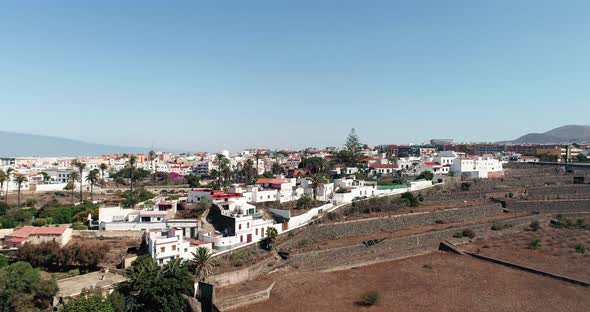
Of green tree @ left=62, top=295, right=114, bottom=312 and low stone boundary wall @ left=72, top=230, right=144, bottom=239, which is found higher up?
low stone boundary wall @ left=72, top=230, right=144, bottom=239

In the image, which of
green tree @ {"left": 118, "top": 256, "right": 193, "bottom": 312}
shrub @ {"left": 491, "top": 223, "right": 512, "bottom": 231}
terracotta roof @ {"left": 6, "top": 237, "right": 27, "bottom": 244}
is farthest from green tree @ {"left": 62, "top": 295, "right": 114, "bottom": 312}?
shrub @ {"left": 491, "top": 223, "right": 512, "bottom": 231}

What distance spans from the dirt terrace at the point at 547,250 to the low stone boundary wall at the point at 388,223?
13.2 ft

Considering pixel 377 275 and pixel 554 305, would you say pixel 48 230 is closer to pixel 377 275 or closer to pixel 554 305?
pixel 377 275

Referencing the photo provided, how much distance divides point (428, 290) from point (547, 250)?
12.1 m

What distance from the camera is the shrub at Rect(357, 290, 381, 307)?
65.6 feet

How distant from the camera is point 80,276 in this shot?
69.6 ft

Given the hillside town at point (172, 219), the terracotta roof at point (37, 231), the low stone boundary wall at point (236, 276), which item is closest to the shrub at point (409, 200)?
the hillside town at point (172, 219)

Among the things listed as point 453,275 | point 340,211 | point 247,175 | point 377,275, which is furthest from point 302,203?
point 247,175

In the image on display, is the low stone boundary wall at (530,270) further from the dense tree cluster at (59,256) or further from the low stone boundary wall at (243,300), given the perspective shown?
the dense tree cluster at (59,256)

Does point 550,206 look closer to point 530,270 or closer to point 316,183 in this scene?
point 530,270

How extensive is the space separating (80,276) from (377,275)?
15.1m

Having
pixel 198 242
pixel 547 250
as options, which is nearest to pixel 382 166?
pixel 547 250

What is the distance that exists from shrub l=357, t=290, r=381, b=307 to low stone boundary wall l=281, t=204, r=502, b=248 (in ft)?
21.1

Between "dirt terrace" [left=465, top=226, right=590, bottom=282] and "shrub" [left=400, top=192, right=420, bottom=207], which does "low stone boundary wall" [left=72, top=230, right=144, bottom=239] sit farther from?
"shrub" [left=400, top=192, right=420, bottom=207]
